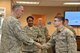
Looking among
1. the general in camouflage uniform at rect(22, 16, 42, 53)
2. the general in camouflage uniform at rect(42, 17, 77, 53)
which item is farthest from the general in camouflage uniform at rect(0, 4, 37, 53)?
the general in camouflage uniform at rect(22, 16, 42, 53)

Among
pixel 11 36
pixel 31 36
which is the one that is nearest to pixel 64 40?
pixel 11 36

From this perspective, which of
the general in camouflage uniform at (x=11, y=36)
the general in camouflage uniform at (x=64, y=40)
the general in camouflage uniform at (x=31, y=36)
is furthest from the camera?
the general in camouflage uniform at (x=31, y=36)

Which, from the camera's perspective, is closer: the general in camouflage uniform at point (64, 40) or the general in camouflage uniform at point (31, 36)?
the general in camouflage uniform at point (64, 40)

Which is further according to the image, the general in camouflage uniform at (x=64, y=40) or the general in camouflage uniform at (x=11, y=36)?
the general in camouflage uniform at (x=64, y=40)

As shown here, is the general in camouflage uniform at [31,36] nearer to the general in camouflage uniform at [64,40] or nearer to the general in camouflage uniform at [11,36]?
the general in camouflage uniform at [64,40]

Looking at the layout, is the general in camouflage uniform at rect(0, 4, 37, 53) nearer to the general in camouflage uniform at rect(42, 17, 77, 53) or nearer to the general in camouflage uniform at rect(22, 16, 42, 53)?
the general in camouflage uniform at rect(42, 17, 77, 53)

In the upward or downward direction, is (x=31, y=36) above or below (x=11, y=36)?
below

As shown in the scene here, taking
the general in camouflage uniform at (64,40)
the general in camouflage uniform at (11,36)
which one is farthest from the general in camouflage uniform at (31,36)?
the general in camouflage uniform at (11,36)

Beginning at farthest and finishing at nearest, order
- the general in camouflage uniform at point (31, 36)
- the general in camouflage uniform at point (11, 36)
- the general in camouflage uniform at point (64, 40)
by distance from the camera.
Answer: the general in camouflage uniform at point (31, 36) < the general in camouflage uniform at point (64, 40) < the general in camouflage uniform at point (11, 36)

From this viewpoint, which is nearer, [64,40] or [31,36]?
[64,40]

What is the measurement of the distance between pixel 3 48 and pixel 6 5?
3.41 metres

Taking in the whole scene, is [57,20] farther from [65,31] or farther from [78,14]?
[78,14]

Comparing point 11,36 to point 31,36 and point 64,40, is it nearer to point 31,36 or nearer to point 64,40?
point 64,40

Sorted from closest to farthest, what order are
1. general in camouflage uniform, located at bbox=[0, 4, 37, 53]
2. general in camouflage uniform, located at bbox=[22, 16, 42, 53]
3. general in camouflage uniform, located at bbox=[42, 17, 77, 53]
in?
general in camouflage uniform, located at bbox=[0, 4, 37, 53]
general in camouflage uniform, located at bbox=[42, 17, 77, 53]
general in camouflage uniform, located at bbox=[22, 16, 42, 53]
